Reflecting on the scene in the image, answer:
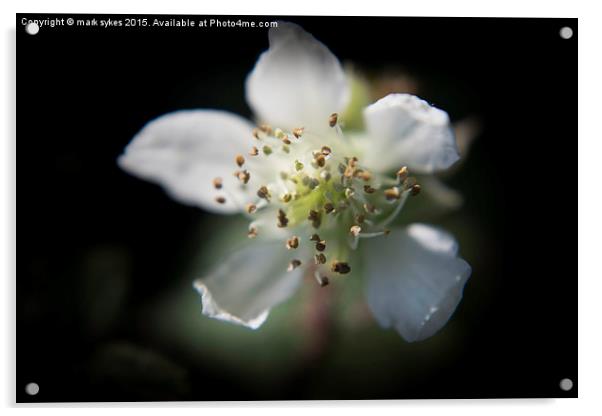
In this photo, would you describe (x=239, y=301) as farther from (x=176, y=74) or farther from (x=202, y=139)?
(x=176, y=74)

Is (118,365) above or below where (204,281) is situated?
below

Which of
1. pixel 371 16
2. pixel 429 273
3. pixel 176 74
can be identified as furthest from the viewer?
pixel 176 74

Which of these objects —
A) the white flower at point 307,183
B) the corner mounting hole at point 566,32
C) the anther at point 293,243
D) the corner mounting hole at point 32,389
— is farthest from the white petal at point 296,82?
the corner mounting hole at point 32,389

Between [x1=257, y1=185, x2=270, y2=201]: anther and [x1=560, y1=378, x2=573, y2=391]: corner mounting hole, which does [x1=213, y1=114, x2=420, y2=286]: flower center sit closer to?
[x1=257, y1=185, x2=270, y2=201]: anther

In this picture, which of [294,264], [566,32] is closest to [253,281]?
[294,264]

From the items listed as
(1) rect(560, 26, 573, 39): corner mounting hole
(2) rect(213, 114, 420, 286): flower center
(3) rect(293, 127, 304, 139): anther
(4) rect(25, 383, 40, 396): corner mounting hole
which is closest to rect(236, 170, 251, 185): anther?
(2) rect(213, 114, 420, 286): flower center

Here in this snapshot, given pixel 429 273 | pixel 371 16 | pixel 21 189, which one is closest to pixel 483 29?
pixel 371 16

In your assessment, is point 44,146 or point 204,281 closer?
point 204,281
